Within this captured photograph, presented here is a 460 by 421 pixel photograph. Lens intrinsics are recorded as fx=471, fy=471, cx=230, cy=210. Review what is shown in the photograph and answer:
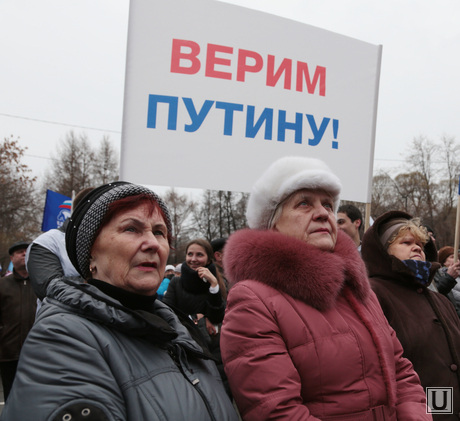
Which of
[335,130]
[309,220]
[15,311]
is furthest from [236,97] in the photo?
[15,311]

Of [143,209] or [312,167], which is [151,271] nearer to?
[143,209]

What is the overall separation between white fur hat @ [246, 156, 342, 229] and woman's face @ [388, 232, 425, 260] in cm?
96

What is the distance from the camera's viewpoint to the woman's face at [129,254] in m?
1.61

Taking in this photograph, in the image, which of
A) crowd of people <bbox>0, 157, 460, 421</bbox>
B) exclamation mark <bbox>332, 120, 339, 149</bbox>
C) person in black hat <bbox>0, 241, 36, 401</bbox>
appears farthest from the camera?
person in black hat <bbox>0, 241, 36, 401</bbox>

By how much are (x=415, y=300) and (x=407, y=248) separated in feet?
1.13

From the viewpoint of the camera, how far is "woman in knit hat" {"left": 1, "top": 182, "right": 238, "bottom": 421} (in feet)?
3.99

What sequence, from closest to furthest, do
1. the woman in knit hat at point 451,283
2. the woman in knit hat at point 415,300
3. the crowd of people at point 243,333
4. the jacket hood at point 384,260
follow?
1. the crowd of people at point 243,333
2. the woman in knit hat at point 415,300
3. the jacket hood at point 384,260
4. the woman in knit hat at point 451,283

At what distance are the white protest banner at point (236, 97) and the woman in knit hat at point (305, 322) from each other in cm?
137

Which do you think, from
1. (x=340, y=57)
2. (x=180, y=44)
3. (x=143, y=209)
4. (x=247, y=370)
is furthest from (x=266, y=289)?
(x=340, y=57)

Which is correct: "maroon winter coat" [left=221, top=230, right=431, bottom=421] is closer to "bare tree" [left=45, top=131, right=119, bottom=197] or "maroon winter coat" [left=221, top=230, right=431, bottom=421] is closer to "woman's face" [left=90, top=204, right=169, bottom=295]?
"woman's face" [left=90, top=204, right=169, bottom=295]

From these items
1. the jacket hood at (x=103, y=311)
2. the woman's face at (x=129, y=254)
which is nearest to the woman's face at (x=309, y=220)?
the woman's face at (x=129, y=254)

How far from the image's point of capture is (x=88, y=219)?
164 cm

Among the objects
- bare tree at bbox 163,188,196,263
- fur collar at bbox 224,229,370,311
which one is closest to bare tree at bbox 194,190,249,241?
bare tree at bbox 163,188,196,263

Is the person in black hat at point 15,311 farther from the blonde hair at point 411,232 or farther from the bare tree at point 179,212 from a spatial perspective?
the bare tree at point 179,212
